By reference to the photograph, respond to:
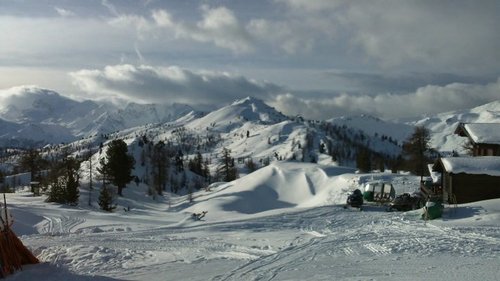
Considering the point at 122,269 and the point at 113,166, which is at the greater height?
the point at 113,166

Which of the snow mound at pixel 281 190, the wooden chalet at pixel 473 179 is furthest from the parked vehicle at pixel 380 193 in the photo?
the snow mound at pixel 281 190

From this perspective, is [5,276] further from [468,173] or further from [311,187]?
[311,187]

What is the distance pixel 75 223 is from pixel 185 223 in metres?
7.69

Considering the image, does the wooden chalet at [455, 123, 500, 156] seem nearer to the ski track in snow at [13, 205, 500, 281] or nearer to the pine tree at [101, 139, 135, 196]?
the ski track in snow at [13, 205, 500, 281]

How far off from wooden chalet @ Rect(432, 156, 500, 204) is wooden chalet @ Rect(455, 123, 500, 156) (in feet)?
24.2

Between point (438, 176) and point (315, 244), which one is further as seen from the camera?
point (438, 176)

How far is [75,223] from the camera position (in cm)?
3192

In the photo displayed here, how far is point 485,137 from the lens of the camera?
45.1 m

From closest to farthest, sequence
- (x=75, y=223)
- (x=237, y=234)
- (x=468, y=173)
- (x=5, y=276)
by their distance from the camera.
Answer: (x=5, y=276) → (x=237, y=234) → (x=75, y=223) → (x=468, y=173)

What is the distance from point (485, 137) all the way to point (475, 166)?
938cm

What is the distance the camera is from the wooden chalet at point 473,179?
36.6m

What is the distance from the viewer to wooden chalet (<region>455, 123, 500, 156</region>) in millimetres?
44469

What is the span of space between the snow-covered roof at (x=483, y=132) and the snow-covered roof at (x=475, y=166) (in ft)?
24.4

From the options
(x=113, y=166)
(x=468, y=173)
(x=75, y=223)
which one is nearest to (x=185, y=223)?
(x=75, y=223)
